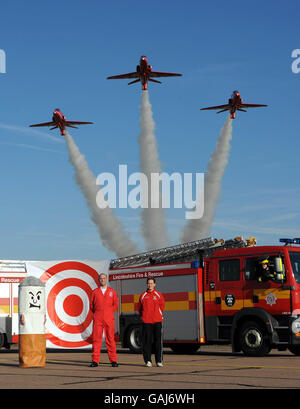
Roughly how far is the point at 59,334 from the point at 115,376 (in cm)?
680

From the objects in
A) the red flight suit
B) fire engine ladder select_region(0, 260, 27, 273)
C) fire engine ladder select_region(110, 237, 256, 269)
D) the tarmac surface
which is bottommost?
the tarmac surface

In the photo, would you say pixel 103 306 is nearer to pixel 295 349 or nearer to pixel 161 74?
pixel 295 349

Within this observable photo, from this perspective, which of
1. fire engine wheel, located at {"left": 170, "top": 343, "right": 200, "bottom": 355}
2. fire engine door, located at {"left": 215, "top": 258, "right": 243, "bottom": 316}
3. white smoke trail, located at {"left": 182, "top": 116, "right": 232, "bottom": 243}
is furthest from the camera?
white smoke trail, located at {"left": 182, "top": 116, "right": 232, "bottom": 243}

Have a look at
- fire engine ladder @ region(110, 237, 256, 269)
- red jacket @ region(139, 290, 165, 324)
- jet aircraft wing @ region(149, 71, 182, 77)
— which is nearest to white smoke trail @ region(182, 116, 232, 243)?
jet aircraft wing @ region(149, 71, 182, 77)

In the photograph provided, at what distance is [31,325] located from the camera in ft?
49.1

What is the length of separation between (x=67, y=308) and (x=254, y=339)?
507 centimetres

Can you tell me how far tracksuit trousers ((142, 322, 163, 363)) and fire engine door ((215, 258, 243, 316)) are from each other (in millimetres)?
3768

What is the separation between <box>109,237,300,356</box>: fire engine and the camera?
1761 cm

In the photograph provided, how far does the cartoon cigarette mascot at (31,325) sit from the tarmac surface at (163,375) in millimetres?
299

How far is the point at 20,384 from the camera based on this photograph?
11344 mm

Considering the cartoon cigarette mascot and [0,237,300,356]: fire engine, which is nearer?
the cartoon cigarette mascot

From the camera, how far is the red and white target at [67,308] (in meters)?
19.1

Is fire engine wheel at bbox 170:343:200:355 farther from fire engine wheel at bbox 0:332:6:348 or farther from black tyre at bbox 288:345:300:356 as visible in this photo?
fire engine wheel at bbox 0:332:6:348

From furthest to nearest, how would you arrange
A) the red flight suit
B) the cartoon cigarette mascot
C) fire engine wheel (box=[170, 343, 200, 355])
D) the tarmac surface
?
fire engine wheel (box=[170, 343, 200, 355]) < the red flight suit < the cartoon cigarette mascot < the tarmac surface
